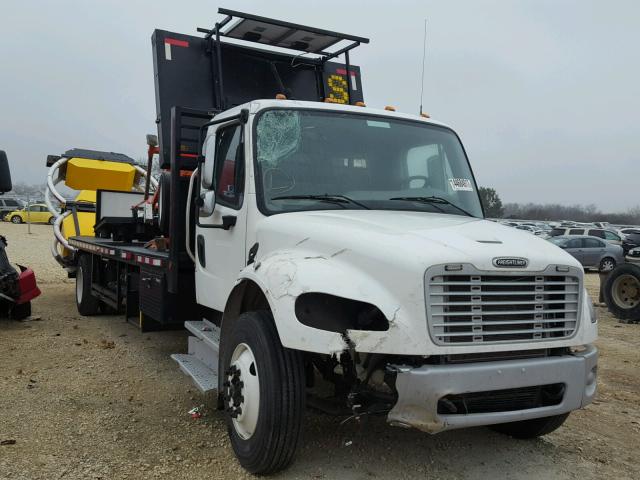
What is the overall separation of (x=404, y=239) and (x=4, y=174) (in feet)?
16.3

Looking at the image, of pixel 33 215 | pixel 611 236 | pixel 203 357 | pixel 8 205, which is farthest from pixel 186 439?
pixel 8 205

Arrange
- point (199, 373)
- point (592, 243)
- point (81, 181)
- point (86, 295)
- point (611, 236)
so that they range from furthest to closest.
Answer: point (611, 236) → point (592, 243) → point (81, 181) → point (86, 295) → point (199, 373)

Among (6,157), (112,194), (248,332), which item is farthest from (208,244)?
(112,194)

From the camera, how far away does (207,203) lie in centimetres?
448

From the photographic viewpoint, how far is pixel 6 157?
250 inches

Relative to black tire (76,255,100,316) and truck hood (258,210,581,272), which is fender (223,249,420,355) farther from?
black tire (76,255,100,316)

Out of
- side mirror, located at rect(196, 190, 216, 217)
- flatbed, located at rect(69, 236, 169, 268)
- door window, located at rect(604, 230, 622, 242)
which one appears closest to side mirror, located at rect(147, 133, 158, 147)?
flatbed, located at rect(69, 236, 169, 268)

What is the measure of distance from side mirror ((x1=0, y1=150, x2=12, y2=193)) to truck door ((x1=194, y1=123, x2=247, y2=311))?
283 cm

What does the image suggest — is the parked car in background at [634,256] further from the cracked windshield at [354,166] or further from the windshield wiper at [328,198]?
the windshield wiper at [328,198]

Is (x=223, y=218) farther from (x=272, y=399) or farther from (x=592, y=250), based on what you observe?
(x=592, y=250)

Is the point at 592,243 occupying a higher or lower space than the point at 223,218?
lower

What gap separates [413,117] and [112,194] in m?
5.97

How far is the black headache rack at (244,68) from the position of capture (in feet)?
19.7

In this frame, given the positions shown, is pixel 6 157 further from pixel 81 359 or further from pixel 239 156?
pixel 239 156
